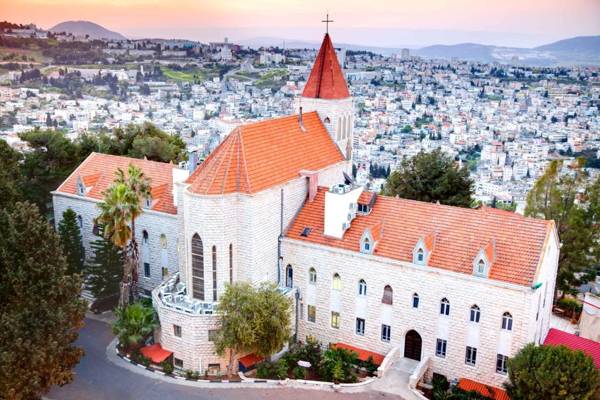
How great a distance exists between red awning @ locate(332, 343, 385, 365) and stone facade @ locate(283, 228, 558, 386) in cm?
27

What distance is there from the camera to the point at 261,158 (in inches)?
1407

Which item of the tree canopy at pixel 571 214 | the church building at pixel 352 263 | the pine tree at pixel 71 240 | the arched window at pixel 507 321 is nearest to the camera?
the arched window at pixel 507 321

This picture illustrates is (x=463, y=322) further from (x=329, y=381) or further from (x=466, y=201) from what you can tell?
(x=466, y=201)

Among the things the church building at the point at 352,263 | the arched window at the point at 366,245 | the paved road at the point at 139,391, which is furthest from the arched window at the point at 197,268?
→ the arched window at the point at 366,245

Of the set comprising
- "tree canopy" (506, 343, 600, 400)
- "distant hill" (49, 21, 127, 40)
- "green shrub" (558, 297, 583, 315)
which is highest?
"distant hill" (49, 21, 127, 40)

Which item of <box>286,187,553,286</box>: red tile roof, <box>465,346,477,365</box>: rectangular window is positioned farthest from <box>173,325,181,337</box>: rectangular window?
<box>465,346,477,365</box>: rectangular window

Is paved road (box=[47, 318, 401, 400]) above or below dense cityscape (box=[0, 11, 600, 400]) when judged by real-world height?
below

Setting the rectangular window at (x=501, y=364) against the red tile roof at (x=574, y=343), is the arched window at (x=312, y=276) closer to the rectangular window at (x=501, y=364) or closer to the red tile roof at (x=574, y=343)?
the rectangular window at (x=501, y=364)

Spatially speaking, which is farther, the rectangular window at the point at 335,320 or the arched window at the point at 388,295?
the rectangular window at the point at 335,320

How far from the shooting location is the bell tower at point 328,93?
44000 mm

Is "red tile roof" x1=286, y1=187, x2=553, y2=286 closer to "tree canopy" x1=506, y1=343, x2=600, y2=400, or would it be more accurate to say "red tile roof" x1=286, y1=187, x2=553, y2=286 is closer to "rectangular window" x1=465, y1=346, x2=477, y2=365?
"tree canopy" x1=506, y1=343, x2=600, y2=400

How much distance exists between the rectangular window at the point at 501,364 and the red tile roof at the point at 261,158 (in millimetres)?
16366

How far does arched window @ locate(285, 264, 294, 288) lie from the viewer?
36500 mm

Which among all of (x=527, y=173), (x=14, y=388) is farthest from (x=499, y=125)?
(x=14, y=388)
